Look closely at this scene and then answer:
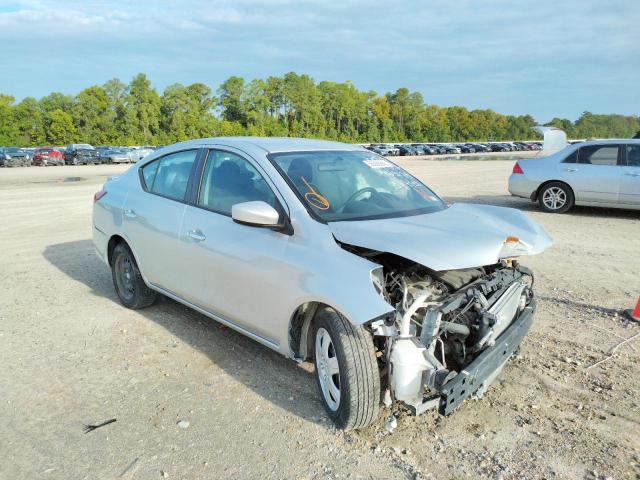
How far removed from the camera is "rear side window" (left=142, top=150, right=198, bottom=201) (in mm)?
4516

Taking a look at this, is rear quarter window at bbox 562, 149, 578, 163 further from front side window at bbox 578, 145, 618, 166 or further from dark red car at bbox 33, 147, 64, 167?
dark red car at bbox 33, 147, 64, 167

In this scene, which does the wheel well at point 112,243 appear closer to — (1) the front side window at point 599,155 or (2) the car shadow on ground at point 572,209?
(2) the car shadow on ground at point 572,209

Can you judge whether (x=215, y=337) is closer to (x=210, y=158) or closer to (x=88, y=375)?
(x=88, y=375)

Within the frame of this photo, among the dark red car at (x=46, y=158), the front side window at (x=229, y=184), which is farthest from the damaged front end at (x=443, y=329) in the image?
the dark red car at (x=46, y=158)

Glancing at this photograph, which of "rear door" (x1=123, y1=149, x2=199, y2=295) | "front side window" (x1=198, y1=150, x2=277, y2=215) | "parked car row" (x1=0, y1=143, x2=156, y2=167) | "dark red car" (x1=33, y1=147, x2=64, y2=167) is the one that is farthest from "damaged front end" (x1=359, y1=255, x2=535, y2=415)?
"dark red car" (x1=33, y1=147, x2=64, y2=167)

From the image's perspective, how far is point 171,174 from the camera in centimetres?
474

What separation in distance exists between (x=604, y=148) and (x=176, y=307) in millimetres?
9278

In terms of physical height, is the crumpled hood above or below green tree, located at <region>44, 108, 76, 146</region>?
below

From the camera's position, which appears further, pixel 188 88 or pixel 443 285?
pixel 188 88

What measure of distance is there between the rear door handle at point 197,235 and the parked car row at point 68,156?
40.6 metres

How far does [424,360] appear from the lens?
2.89 meters

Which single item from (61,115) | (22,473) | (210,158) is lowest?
(22,473)

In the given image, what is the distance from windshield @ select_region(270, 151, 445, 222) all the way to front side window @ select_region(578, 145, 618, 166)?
7.86 metres

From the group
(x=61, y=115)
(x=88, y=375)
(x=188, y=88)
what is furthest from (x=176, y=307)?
(x=188, y=88)
